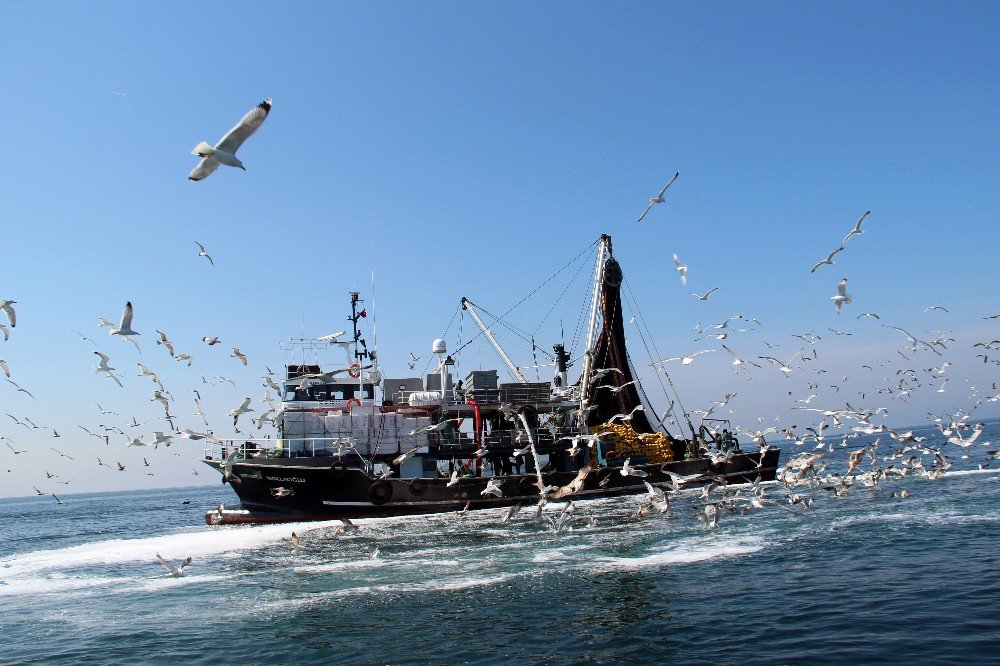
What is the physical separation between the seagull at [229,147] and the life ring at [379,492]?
2986cm

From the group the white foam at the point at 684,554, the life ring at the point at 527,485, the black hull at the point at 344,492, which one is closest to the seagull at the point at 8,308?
the white foam at the point at 684,554

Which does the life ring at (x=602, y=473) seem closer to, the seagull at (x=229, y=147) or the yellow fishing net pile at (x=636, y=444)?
the yellow fishing net pile at (x=636, y=444)

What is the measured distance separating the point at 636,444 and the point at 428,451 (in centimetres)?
1545

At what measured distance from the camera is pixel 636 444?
49.0m

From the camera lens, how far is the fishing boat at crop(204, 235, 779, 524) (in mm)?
38125

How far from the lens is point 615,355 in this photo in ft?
187

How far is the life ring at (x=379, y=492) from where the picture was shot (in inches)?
1511

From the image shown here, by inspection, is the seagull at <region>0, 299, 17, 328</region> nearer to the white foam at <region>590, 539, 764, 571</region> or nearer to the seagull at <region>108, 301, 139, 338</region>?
the seagull at <region>108, 301, 139, 338</region>

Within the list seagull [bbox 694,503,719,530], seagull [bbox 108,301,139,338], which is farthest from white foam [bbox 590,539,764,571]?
seagull [bbox 108,301,139,338]

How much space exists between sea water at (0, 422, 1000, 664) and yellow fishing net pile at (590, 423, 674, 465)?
12.9 meters

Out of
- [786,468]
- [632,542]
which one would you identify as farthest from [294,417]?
[786,468]

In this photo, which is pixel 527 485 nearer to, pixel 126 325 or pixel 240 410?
pixel 240 410

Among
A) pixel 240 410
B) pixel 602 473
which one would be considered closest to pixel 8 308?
pixel 240 410

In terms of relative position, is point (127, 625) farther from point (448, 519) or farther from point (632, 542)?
point (448, 519)
